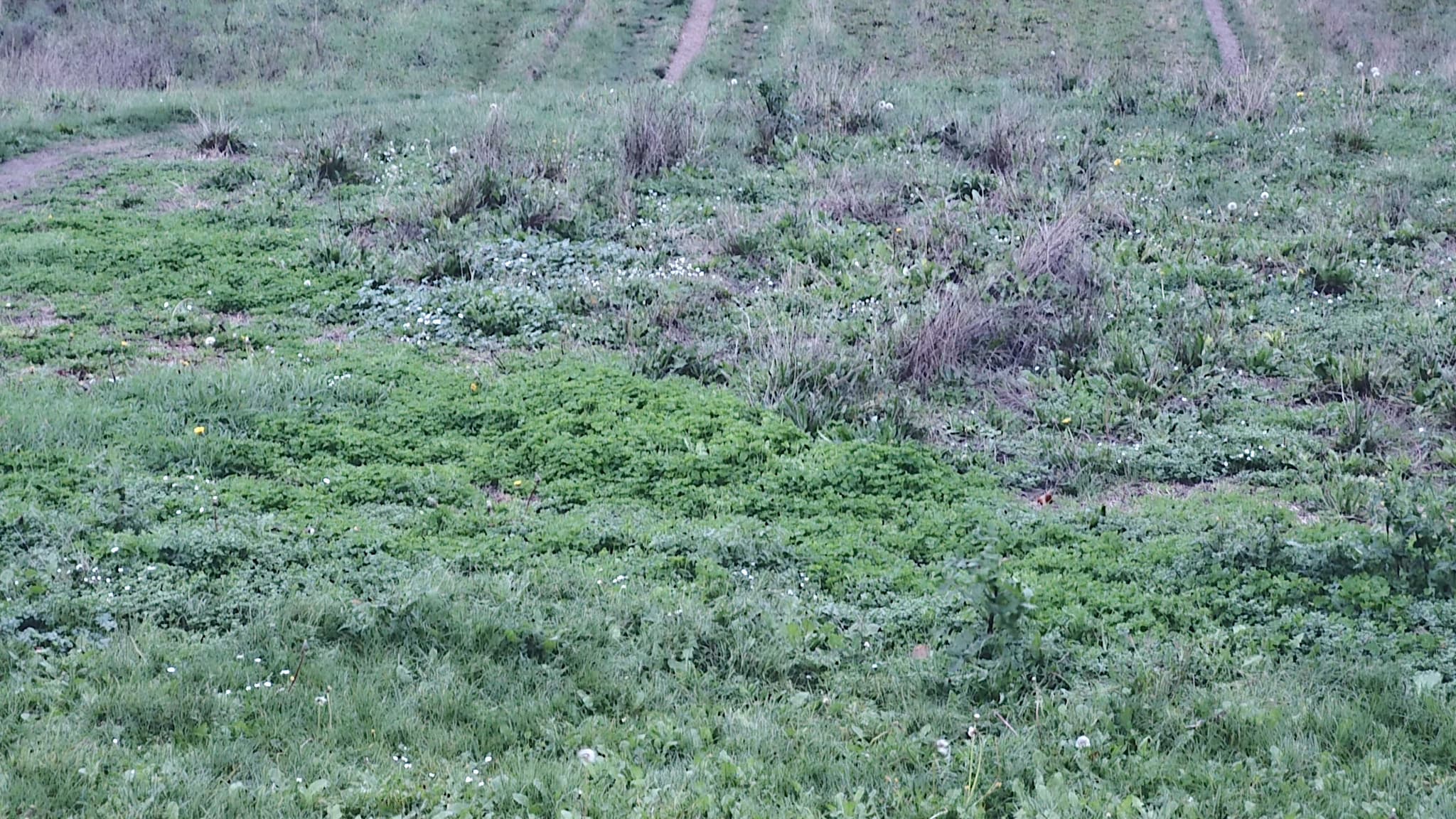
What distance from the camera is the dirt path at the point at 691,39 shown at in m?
18.7

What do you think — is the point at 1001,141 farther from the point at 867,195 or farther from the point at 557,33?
the point at 557,33

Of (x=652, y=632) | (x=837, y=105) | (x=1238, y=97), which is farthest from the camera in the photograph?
(x=837, y=105)

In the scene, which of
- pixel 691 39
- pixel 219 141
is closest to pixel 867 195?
pixel 219 141

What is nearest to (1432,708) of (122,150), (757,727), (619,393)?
(757,727)

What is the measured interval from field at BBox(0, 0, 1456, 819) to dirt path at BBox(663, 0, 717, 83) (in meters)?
5.76

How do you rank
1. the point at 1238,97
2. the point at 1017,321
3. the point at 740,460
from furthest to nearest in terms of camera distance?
the point at 1238,97 → the point at 1017,321 → the point at 740,460

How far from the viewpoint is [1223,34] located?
67.8ft

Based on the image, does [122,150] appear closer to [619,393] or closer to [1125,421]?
[619,393]

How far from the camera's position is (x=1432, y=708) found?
155 inches

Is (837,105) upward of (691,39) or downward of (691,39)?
downward

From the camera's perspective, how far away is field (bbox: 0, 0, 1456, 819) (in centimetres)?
385

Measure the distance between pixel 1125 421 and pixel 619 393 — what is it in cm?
267

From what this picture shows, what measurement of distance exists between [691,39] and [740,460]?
51.3 ft

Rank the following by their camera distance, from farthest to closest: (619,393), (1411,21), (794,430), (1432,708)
Result: 1. (1411,21)
2. (619,393)
3. (794,430)
4. (1432,708)
